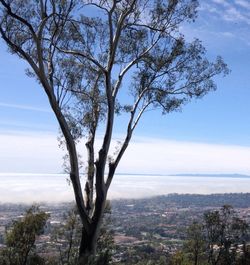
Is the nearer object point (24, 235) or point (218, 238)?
point (24, 235)

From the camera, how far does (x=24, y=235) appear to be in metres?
24.8

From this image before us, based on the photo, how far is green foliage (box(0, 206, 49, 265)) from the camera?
24.0 m

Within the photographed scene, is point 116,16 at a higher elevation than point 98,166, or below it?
higher

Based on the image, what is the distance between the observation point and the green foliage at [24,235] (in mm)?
23953

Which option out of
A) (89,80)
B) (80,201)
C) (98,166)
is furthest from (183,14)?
(80,201)

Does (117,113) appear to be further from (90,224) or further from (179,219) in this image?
(179,219)

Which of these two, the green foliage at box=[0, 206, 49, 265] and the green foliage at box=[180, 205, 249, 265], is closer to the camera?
the green foliage at box=[0, 206, 49, 265]

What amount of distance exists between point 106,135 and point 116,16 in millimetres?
3443

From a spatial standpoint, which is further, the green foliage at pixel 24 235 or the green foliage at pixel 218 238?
the green foliage at pixel 218 238

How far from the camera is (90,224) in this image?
37.1 feet

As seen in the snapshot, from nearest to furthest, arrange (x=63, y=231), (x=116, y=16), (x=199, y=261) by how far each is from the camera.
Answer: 1. (x=116, y=16)
2. (x=63, y=231)
3. (x=199, y=261)

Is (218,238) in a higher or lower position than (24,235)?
lower

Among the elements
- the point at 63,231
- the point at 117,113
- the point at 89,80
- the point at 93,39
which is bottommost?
the point at 63,231

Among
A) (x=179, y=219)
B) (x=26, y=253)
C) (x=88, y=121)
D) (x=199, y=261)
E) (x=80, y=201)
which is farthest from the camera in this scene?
(x=179, y=219)
